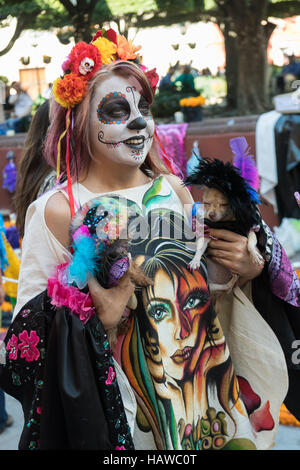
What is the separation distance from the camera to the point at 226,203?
1955 millimetres

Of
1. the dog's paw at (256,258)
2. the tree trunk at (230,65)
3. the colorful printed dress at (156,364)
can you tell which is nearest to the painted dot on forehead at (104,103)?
the colorful printed dress at (156,364)

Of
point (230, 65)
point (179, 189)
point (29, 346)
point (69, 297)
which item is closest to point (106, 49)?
point (179, 189)

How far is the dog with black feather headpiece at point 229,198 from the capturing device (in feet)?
6.31

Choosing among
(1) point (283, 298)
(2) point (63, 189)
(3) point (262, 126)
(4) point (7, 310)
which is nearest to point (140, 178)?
(2) point (63, 189)

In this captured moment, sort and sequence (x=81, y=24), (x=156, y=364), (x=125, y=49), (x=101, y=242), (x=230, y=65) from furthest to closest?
1. (x=81, y=24)
2. (x=230, y=65)
3. (x=125, y=49)
4. (x=156, y=364)
5. (x=101, y=242)

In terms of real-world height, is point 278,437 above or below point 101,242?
below

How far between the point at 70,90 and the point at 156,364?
871 millimetres

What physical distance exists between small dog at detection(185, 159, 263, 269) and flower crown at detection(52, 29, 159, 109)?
0.35 meters

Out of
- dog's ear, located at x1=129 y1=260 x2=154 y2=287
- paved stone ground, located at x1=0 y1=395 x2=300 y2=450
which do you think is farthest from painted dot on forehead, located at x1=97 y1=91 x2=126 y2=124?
paved stone ground, located at x1=0 y1=395 x2=300 y2=450

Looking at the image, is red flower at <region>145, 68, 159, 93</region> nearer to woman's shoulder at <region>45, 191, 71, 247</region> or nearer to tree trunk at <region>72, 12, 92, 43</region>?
woman's shoulder at <region>45, 191, 71, 247</region>

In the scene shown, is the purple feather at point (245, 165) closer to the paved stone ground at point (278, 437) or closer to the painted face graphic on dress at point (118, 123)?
the painted face graphic on dress at point (118, 123)

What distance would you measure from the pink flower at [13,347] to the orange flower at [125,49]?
0.94 m

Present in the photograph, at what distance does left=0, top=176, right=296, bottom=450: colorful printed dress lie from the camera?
5.52 feet

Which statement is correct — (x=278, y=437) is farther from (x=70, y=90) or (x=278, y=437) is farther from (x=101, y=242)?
(x=70, y=90)
